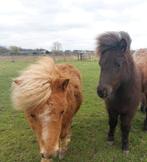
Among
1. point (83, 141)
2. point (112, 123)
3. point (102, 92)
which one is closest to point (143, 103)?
point (112, 123)

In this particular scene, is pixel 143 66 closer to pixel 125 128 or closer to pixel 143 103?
pixel 143 103

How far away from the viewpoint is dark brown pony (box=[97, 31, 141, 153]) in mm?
3896

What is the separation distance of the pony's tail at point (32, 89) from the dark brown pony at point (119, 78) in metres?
0.97

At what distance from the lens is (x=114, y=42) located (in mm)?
4090

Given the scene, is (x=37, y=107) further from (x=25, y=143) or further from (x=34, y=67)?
(x=25, y=143)

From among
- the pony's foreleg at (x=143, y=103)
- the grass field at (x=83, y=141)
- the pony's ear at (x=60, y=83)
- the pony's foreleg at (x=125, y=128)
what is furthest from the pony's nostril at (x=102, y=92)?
the pony's foreleg at (x=143, y=103)

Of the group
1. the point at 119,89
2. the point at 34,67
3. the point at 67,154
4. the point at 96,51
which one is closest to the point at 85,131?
the point at 67,154

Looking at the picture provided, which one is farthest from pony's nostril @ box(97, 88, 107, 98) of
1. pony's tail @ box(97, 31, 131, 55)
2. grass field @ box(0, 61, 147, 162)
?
grass field @ box(0, 61, 147, 162)

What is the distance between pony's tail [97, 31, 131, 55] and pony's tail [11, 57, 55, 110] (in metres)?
1.19

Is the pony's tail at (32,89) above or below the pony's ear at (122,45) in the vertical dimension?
below

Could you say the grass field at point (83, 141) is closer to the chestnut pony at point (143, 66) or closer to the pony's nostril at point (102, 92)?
the chestnut pony at point (143, 66)

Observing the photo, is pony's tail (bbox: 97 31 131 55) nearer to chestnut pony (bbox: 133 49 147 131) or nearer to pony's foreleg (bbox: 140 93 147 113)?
chestnut pony (bbox: 133 49 147 131)

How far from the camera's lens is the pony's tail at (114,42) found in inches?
159

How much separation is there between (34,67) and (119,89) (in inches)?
63.4
